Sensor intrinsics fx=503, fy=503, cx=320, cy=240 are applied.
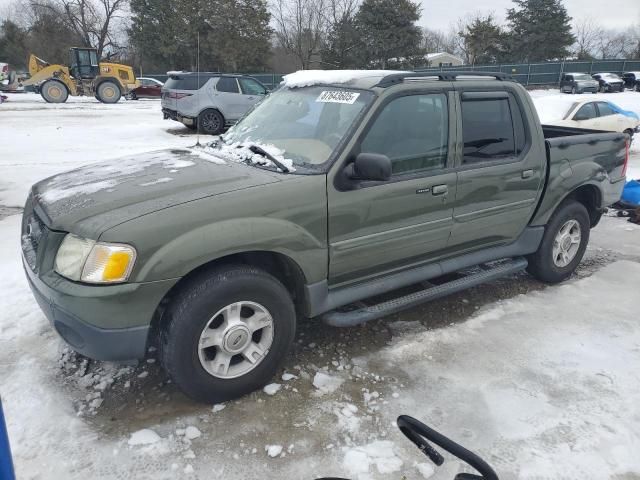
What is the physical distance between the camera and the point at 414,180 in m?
3.38

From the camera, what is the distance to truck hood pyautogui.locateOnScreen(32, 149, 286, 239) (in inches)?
103

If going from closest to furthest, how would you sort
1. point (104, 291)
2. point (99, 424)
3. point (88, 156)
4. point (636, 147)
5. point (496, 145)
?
point (104, 291), point (99, 424), point (496, 145), point (88, 156), point (636, 147)

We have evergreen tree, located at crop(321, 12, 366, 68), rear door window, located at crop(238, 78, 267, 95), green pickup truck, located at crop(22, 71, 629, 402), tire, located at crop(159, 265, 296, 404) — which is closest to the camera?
green pickup truck, located at crop(22, 71, 629, 402)

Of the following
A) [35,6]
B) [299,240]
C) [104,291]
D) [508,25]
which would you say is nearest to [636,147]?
[299,240]

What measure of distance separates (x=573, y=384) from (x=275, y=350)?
1922 mm

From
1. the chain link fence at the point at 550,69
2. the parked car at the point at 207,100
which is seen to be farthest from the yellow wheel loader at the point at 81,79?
the chain link fence at the point at 550,69

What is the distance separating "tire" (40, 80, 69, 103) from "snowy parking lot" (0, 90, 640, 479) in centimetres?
2435

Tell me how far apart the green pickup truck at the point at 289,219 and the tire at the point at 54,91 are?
83.4 feet

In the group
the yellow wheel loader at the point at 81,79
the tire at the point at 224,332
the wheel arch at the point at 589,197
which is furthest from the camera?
the yellow wheel loader at the point at 81,79

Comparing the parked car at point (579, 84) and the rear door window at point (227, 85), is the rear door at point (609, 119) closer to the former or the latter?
the rear door window at point (227, 85)

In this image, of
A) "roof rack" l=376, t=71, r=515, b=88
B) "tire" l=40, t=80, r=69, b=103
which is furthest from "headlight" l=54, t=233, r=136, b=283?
"tire" l=40, t=80, r=69, b=103

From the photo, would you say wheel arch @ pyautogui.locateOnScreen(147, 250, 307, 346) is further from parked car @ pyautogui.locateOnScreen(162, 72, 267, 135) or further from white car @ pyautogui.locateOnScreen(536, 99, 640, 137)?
white car @ pyautogui.locateOnScreen(536, 99, 640, 137)

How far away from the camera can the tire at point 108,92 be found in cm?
2578

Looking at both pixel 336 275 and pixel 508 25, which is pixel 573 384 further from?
pixel 508 25
